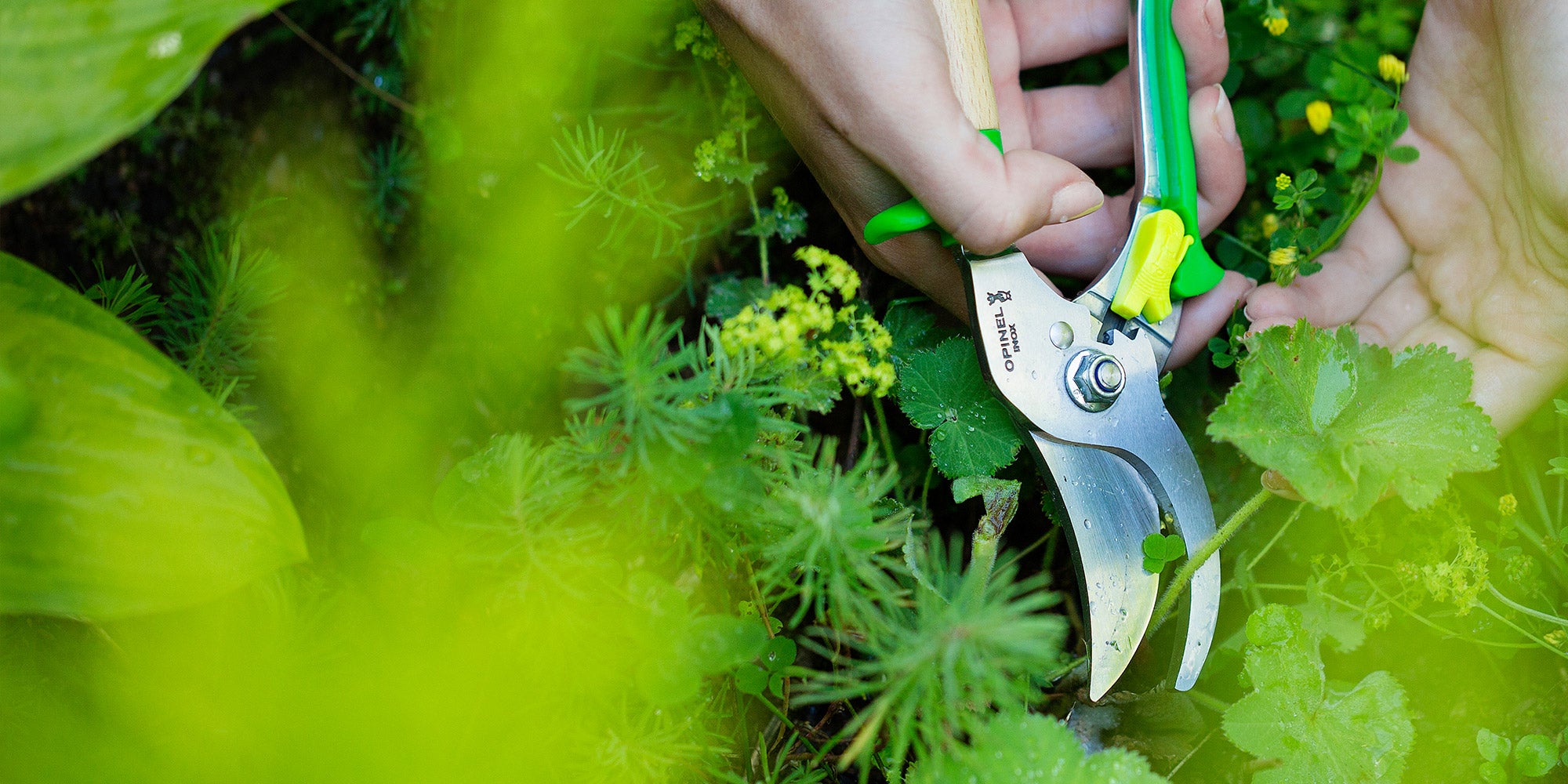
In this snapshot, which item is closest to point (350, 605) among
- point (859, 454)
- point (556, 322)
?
point (556, 322)

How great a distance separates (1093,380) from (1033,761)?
2.05 feet

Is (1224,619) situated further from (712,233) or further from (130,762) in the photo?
(130,762)

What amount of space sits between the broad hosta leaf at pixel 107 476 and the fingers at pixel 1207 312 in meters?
1.62

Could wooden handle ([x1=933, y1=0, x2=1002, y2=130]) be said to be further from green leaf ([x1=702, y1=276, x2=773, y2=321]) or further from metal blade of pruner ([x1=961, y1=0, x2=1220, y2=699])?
green leaf ([x1=702, y1=276, x2=773, y2=321])

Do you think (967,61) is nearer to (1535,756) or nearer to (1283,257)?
(1283,257)

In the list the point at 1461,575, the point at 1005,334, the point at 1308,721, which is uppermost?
the point at 1005,334

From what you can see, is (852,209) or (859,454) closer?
(852,209)

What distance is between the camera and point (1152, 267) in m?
1.63

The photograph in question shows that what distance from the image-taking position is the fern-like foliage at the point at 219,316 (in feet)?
5.25

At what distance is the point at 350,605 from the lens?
65.7 inches

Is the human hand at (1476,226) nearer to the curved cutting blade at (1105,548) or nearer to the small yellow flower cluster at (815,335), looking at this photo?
the curved cutting blade at (1105,548)

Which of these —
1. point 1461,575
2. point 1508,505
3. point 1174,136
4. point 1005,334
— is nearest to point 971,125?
point 1005,334

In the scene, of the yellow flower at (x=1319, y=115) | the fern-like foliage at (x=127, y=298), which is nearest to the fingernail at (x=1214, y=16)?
the yellow flower at (x=1319, y=115)

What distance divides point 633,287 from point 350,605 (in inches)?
36.0
